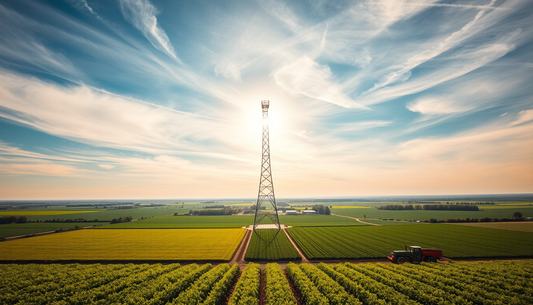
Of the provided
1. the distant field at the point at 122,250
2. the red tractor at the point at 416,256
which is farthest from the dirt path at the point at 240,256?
the red tractor at the point at 416,256

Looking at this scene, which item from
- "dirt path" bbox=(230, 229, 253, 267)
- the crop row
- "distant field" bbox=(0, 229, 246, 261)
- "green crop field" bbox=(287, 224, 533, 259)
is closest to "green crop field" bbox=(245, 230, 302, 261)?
"dirt path" bbox=(230, 229, 253, 267)

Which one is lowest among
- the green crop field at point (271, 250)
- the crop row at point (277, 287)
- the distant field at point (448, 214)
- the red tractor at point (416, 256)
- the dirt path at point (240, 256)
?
the distant field at point (448, 214)

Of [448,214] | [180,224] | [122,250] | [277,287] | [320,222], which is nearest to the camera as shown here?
[277,287]

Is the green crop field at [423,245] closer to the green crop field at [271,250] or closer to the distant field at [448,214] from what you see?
the green crop field at [271,250]

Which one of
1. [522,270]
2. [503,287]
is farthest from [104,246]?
[522,270]

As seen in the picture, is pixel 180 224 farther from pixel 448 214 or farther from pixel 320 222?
pixel 448 214

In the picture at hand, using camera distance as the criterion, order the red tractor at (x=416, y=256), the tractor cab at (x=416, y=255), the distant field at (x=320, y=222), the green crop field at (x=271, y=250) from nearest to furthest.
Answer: the tractor cab at (x=416, y=255), the red tractor at (x=416, y=256), the green crop field at (x=271, y=250), the distant field at (x=320, y=222)

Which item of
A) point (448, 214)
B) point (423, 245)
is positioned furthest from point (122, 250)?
point (448, 214)

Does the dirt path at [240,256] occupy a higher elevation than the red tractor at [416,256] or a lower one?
lower

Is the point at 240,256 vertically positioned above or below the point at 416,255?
below
